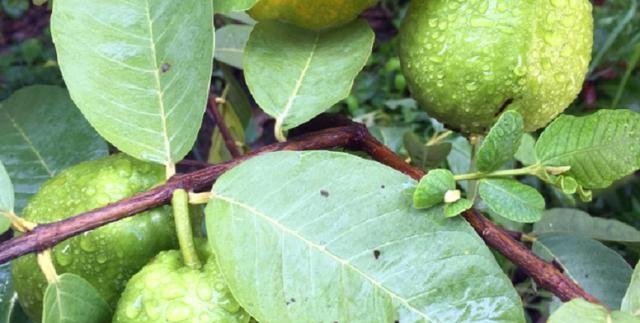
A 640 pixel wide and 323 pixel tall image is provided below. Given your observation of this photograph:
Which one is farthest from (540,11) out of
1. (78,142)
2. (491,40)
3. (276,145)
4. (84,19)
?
(78,142)

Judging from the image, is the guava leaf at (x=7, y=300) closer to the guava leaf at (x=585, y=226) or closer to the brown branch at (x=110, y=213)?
the brown branch at (x=110, y=213)

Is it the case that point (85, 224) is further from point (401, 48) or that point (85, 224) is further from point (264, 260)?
point (401, 48)

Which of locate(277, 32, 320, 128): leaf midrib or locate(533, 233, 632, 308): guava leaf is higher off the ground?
locate(277, 32, 320, 128): leaf midrib

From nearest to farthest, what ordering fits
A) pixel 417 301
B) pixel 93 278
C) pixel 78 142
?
1. pixel 417 301
2. pixel 93 278
3. pixel 78 142

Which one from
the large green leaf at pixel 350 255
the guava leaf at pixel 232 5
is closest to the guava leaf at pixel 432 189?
the large green leaf at pixel 350 255

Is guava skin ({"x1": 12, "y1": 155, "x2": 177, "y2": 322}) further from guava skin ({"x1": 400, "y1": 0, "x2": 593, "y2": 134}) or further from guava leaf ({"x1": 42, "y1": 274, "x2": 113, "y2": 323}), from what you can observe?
guava skin ({"x1": 400, "y1": 0, "x2": 593, "y2": 134})

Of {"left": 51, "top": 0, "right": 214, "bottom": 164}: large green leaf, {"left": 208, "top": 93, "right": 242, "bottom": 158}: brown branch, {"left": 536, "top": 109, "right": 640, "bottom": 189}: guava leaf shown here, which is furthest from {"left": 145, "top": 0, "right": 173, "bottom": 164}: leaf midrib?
{"left": 536, "top": 109, "right": 640, "bottom": 189}: guava leaf
